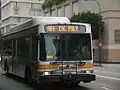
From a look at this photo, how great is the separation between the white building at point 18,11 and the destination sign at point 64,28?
305ft

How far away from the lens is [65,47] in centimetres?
1540

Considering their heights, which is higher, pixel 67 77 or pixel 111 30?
pixel 111 30

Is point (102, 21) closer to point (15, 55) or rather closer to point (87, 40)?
point (15, 55)

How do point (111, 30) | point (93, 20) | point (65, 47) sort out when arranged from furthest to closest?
point (93, 20), point (111, 30), point (65, 47)

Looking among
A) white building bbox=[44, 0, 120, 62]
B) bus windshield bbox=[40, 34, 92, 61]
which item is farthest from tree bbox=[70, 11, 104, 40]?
bus windshield bbox=[40, 34, 92, 61]

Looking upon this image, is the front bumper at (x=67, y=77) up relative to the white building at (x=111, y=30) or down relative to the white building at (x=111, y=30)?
down

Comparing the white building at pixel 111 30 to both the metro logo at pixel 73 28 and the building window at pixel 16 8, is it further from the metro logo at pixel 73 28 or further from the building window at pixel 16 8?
the building window at pixel 16 8

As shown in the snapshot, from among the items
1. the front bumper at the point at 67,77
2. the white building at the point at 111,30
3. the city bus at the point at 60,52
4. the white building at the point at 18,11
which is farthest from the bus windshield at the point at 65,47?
the white building at the point at 18,11

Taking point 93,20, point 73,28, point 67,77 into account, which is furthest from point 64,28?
point 93,20

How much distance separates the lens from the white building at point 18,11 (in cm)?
11019

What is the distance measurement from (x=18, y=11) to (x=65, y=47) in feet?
320

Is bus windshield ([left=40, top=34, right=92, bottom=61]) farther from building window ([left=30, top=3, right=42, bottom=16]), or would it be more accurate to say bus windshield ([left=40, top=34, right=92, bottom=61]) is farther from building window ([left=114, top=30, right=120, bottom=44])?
building window ([left=30, top=3, right=42, bottom=16])

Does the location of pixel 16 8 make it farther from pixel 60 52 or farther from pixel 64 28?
pixel 60 52

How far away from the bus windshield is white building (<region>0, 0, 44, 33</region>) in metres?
93.1
